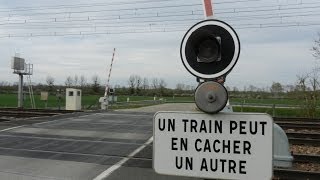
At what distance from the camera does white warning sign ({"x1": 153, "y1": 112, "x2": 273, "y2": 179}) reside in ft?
9.80

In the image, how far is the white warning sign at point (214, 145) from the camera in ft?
9.80

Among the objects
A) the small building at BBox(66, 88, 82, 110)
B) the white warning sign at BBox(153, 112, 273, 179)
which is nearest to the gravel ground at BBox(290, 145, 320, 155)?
the white warning sign at BBox(153, 112, 273, 179)

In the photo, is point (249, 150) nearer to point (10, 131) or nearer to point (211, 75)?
point (211, 75)

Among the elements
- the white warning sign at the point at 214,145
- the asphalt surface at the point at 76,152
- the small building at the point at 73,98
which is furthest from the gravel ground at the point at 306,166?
the small building at the point at 73,98

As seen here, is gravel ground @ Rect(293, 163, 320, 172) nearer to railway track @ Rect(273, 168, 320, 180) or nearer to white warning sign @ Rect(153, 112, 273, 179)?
railway track @ Rect(273, 168, 320, 180)

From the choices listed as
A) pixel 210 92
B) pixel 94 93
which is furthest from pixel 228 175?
pixel 94 93

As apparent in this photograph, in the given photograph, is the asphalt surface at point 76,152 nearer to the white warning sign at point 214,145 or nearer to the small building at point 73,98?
the white warning sign at point 214,145

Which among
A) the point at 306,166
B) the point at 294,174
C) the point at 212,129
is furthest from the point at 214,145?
the point at 306,166

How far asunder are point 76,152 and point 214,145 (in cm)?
948

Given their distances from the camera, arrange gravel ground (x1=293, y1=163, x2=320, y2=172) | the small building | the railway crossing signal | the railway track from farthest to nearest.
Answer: the small building < gravel ground (x1=293, y1=163, x2=320, y2=172) < the railway track < the railway crossing signal

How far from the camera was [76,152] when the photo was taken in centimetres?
1212

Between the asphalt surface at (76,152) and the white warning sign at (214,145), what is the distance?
592 cm

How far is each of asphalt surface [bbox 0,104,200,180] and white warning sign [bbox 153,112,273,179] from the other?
5.92 metres

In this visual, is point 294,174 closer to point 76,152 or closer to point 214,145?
point 76,152
